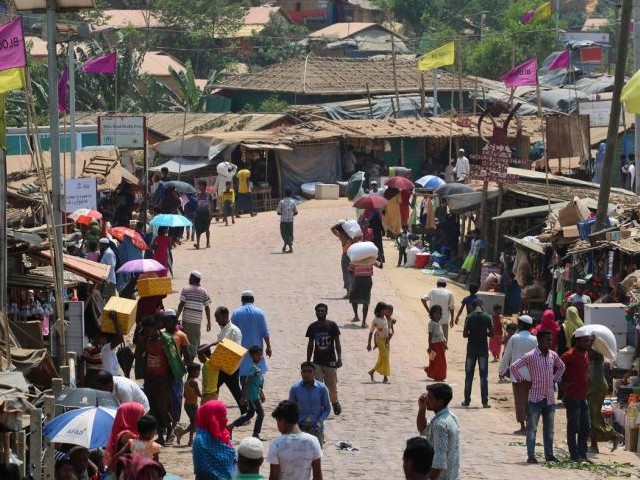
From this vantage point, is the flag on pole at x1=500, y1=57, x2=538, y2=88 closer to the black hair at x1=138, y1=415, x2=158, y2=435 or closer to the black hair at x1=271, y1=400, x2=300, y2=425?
the black hair at x1=138, y1=415, x2=158, y2=435

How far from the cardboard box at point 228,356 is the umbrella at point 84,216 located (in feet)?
27.7

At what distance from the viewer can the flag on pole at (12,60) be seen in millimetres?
14094

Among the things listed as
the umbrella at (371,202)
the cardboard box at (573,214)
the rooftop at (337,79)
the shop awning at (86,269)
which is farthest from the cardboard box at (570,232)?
the rooftop at (337,79)

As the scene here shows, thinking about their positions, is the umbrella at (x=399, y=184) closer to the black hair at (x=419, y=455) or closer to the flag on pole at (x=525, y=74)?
the flag on pole at (x=525, y=74)

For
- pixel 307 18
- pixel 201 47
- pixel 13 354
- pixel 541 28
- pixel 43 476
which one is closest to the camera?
pixel 43 476

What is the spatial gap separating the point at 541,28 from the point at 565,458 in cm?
5963

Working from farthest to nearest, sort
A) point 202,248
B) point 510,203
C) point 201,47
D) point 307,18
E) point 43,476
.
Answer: point 307,18
point 201,47
point 202,248
point 510,203
point 43,476

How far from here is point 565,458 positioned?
1559cm

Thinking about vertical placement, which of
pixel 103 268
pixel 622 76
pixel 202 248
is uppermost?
pixel 622 76

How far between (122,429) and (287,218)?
63.6ft

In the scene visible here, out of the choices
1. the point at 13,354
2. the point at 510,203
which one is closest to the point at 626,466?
the point at 13,354

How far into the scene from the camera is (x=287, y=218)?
3128 centimetres

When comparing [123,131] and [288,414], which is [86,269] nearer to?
[288,414]

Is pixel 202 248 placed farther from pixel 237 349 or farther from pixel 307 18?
pixel 307 18
